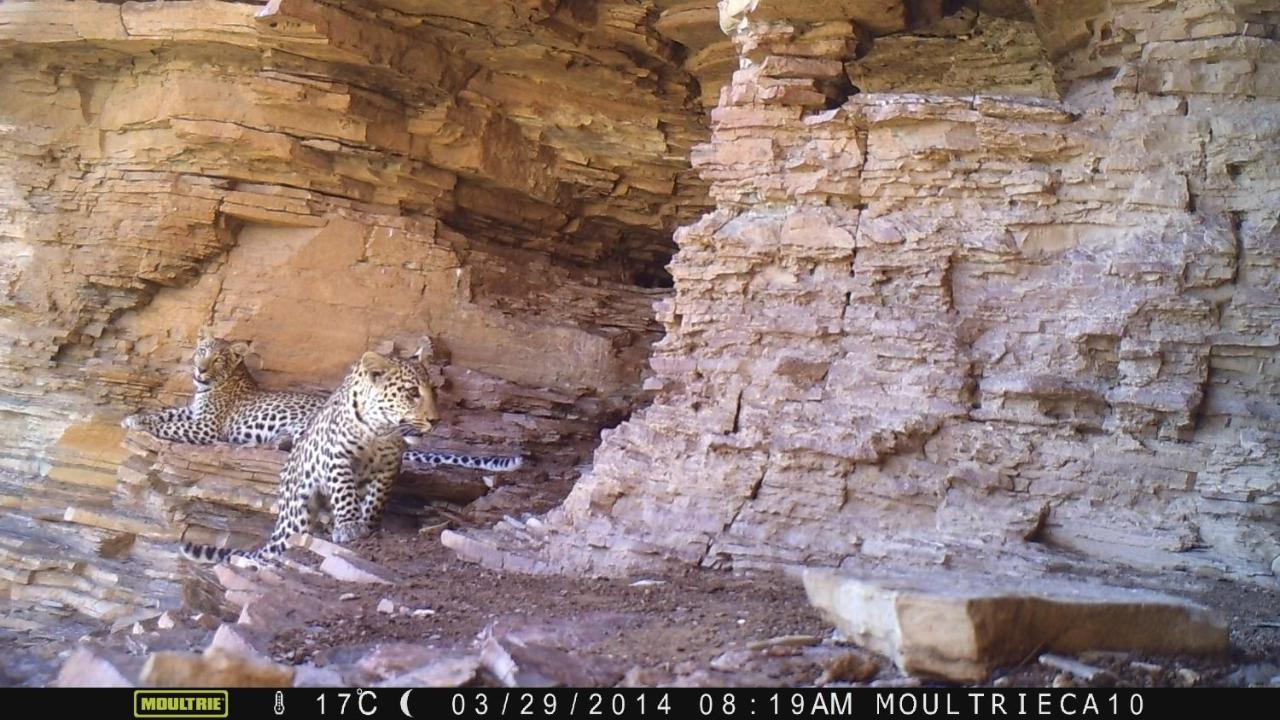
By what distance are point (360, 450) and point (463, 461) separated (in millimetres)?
1070

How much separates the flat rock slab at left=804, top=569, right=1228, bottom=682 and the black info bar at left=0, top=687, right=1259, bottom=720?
0.54ft

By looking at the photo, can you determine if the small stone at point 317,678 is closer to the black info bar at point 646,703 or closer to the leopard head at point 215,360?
the black info bar at point 646,703

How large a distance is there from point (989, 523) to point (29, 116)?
9.93 metres

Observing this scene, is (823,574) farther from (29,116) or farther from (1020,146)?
(29,116)

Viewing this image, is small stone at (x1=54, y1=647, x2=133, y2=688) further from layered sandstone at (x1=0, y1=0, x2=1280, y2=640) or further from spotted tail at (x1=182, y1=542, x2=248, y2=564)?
spotted tail at (x1=182, y1=542, x2=248, y2=564)

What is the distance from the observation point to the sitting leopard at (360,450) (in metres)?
9.23

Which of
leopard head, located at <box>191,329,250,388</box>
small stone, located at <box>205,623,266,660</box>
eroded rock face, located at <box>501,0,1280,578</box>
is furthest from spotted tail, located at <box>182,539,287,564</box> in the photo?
small stone, located at <box>205,623,266,660</box>

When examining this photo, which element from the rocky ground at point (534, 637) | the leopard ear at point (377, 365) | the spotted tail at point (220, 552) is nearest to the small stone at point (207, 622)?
the rocky ground at point (534, 637)

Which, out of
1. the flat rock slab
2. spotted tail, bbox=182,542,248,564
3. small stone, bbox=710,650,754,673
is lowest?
spotted tail, bbox=182,542,248,564

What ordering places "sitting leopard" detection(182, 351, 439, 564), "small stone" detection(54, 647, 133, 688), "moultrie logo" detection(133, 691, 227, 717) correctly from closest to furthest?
"moultrie logo" detection(133, 691, 227, 717) → "small stone" detection(54, 647, 133, 688) → "sitting leopard" detection(182, 351, 439, 564)

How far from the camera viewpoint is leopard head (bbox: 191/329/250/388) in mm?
11062

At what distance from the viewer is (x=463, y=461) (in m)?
10.2

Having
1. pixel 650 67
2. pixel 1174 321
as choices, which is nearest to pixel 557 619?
pixel 1174 321

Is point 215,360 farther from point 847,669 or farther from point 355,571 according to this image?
point 847,669
